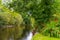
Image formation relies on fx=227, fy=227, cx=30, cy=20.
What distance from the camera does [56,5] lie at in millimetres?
22359

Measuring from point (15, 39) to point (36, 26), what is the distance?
381cm

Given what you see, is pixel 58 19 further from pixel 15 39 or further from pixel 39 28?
pixel 15 39

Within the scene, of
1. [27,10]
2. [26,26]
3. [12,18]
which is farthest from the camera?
[26,26]

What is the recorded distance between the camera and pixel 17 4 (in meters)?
22.6

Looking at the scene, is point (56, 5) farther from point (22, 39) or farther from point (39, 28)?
point (22, 39)

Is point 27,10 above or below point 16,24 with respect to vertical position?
above

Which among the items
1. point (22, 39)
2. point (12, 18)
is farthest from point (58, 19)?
point (22, 39)

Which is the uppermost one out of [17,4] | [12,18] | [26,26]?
[17,4]

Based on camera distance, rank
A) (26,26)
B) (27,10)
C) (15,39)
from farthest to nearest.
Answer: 1. (26,26)
2. (27,10)
3. (15,39)

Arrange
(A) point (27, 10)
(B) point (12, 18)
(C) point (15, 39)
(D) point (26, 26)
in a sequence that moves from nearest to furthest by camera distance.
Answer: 1. (C) point (15, 39)
2. (A) point (27, 10)
3. (B) point (12, 18)
4. (D) point (26, 26)

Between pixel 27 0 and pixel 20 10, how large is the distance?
56.3 inches

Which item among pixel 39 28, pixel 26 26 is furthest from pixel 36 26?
pixel 26 26

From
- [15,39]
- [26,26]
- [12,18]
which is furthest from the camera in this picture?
[26,26]

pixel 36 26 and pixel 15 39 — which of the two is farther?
pixel 36 26
